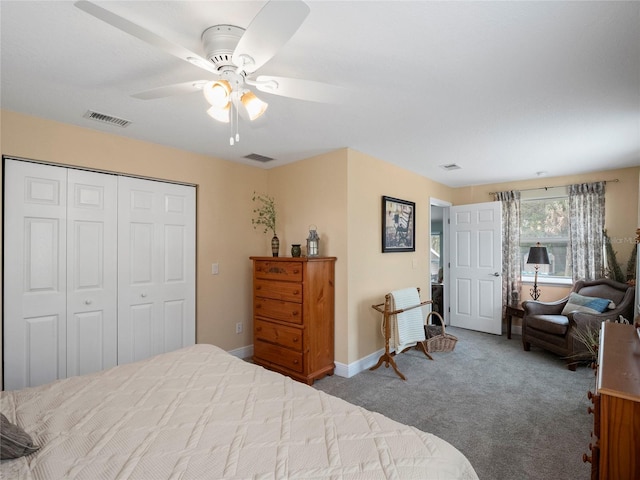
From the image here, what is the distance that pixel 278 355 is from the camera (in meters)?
3.37

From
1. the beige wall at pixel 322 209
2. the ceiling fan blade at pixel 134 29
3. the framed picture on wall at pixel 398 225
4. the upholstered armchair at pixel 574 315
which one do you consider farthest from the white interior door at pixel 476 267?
the ceiling fan blade at pixel 134 29

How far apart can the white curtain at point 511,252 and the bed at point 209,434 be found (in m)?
4.42

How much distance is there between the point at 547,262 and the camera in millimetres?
4410

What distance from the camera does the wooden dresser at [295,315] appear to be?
3.14 metres

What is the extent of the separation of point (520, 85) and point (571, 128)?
3.84 feet

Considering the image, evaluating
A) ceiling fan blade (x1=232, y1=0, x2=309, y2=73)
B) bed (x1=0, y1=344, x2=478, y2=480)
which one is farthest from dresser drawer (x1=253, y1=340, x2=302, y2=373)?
ceiling fan blade (x1=232, y1=0, x2=309, y2=73)

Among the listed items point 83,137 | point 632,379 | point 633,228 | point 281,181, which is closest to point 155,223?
point 83,137

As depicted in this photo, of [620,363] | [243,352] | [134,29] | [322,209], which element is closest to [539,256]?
[322,209]

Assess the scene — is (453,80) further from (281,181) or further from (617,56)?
(281,181)

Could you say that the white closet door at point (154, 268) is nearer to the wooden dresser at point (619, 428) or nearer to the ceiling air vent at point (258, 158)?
the ceiling air vent at point (258, 158)

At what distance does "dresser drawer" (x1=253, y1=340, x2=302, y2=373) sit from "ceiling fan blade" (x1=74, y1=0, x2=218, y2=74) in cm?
266

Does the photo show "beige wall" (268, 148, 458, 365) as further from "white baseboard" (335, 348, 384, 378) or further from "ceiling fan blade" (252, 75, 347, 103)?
"ceiling fan blade" (252, 75, 347, 103)

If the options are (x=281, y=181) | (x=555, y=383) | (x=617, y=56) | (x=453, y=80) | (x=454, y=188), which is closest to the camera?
(x=617, y=56)

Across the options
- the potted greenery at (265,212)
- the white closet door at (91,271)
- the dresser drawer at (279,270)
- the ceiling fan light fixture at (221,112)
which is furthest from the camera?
the potted greenery at (265,212)
